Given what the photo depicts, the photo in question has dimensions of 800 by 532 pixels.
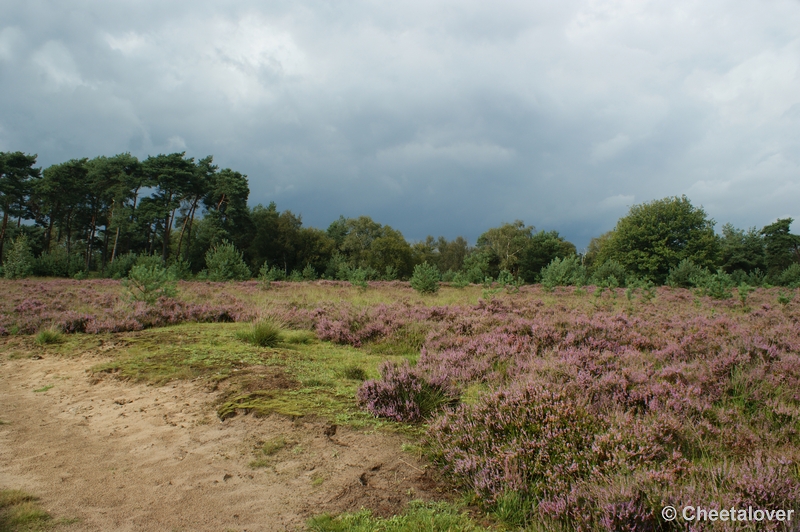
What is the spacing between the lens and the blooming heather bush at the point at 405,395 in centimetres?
440

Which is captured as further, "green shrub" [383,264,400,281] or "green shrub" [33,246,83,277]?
"green shrub" [383,264,400,281]

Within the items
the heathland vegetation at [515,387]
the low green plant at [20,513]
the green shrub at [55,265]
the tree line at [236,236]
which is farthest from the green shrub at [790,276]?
the green shrub at [55,265]

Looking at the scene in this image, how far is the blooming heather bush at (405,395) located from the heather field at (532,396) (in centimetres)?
2

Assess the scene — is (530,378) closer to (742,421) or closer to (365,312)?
(742,421)

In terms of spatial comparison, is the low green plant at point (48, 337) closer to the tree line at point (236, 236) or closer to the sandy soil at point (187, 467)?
the sandy soil at point (187, 467)

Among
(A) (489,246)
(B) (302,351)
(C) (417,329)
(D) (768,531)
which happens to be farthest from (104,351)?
(A) (489,246)

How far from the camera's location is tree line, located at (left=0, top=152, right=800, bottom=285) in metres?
42.3

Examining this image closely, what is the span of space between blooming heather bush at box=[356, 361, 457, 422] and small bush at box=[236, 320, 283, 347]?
3.57 meters

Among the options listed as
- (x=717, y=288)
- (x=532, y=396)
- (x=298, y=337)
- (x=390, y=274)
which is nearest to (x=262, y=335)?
(x=298, y=337)

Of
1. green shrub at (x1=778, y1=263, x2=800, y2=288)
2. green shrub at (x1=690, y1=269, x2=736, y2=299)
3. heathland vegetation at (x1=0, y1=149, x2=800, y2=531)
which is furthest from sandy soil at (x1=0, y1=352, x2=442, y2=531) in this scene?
green shrub at (x1=778, y1=263, x2=800, y2=288)

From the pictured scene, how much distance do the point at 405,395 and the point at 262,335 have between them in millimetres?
4088

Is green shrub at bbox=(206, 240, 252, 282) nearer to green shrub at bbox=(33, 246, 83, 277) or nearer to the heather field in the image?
green shrub at bbox=(33, 246, 83, 277)

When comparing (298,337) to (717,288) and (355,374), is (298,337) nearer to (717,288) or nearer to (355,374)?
(355,374)

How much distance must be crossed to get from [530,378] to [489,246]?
6777 centimetres
